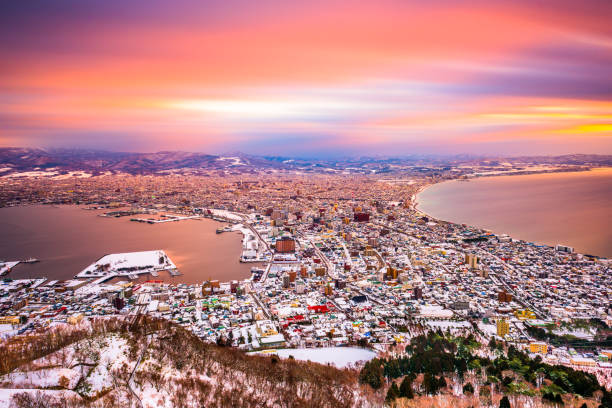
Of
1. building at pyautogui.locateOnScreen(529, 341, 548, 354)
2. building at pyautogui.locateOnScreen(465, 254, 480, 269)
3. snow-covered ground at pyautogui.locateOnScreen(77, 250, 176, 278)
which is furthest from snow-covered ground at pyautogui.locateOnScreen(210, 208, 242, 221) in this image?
building at pyautogui.locateOnScreen(529, 341, 548, 354)

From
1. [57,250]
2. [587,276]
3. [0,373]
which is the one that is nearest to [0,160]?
[57,250]

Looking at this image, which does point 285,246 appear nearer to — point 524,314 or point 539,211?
point 524,314

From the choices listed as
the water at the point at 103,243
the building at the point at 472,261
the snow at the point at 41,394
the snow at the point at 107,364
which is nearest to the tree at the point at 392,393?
the snow at the point at 107,364

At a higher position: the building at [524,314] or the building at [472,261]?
the building at [472,261]

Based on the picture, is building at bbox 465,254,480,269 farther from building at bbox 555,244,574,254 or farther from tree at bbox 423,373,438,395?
tree at bbox 423,373,438,395

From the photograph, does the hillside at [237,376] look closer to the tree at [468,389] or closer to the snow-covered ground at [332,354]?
the tree at [468,389]

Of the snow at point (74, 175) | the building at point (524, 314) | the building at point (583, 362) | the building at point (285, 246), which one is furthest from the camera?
the snow at point (74, 175)

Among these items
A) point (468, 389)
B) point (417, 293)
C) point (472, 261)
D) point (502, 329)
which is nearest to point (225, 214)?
point (472, 261)
